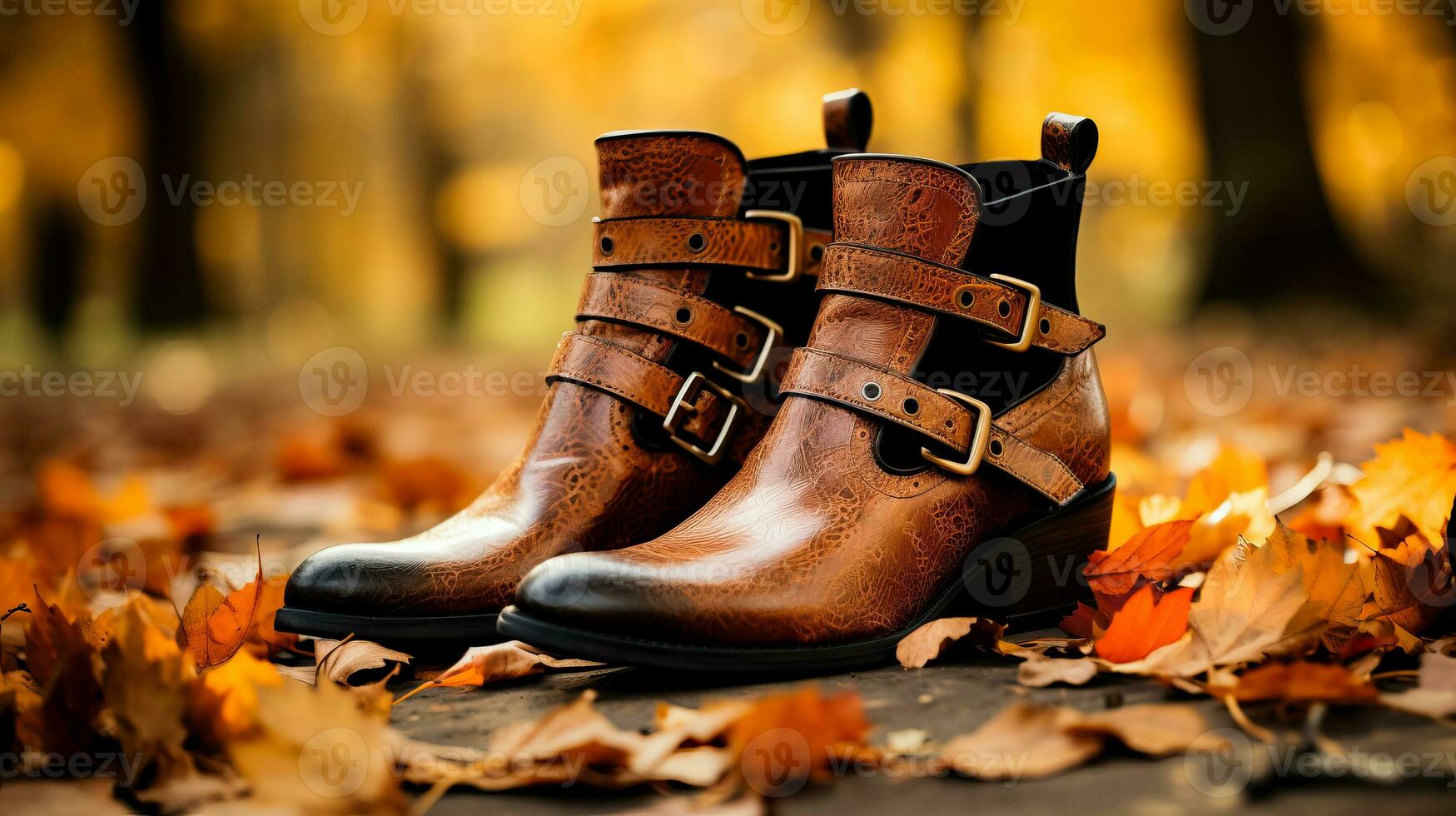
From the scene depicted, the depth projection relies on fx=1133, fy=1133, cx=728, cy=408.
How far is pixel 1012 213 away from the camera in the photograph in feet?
5.40

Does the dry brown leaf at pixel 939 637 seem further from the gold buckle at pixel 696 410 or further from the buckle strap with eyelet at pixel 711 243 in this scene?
the buckle strap with eyelet at pixel 711 243

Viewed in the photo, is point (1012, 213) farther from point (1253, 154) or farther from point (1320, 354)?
point (1253, 154)

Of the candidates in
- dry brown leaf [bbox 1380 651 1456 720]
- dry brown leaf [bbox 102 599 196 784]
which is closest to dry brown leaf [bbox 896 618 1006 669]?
dry brown leaf [bbox 1380 651 1456 720]

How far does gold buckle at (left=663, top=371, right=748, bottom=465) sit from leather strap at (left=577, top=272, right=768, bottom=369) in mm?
59

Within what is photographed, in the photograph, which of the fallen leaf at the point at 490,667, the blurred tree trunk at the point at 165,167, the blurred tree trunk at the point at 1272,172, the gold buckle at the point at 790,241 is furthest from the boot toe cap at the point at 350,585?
the blurred tree trunk at the point at 165,167

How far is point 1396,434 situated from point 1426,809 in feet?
9.55

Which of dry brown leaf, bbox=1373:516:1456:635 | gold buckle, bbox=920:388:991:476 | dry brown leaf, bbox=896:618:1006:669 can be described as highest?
gold buckle, bbox=920:388:991:476

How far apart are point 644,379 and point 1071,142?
75 cm

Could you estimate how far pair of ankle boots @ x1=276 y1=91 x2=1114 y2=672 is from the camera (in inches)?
57.8

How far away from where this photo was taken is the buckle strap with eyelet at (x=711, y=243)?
1.87 metres

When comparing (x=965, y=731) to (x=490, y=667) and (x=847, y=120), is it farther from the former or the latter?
(x=847, y=120)

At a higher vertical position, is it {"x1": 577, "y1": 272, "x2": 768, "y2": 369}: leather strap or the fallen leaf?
{"x1": 577, "y1": 272, "x2": 768, "y2": 369}: leather strap

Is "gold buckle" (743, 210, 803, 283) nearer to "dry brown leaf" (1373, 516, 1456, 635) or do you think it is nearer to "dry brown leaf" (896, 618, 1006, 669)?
"dry brown leaf" (896, 618, 1006, 669)

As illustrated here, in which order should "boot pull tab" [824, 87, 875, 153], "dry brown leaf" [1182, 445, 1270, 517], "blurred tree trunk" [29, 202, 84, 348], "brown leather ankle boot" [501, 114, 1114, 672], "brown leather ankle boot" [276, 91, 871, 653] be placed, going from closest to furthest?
"brown leather ankle boot" [501, 114, 1114, 672] < "brown leather ankle boot" [276, 91, 871, 653] < "dry brown leaf" [1182, 445, 1270, 517] < "boot pull tab" [824, 87, 875, 153] < "blurred tree trunk" [29, 202, 84, 348]
